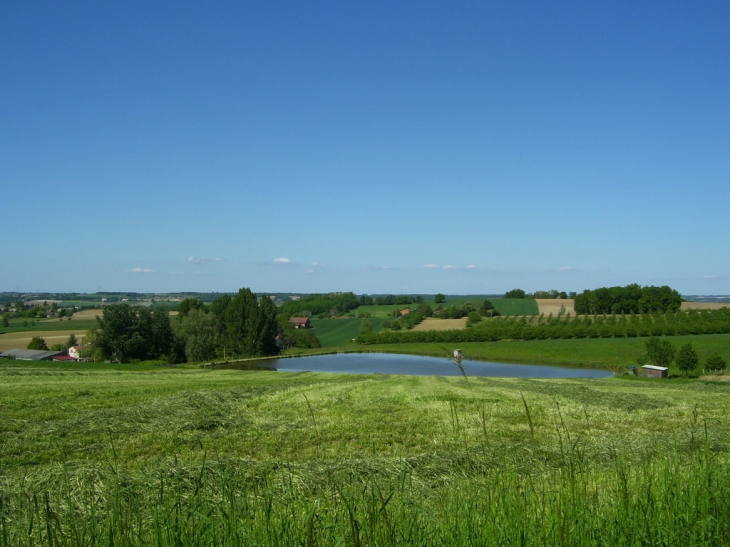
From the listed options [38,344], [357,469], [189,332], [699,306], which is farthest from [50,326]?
[357,469]

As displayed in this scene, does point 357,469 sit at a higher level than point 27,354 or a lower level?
higher

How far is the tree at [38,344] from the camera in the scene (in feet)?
253

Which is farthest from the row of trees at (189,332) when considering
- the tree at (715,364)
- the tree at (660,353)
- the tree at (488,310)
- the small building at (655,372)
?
the tree at (715,364)

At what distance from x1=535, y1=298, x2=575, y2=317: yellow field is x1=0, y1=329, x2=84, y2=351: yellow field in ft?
248

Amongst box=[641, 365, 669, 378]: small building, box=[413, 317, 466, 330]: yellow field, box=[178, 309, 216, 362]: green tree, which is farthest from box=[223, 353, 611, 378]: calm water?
box=[413, 317, 466, 330]: yellow field

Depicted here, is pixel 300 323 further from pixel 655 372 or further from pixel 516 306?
pixel 655 372

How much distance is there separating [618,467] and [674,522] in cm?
69

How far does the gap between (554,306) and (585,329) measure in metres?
25.1

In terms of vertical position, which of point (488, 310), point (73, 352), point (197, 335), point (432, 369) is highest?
point (488, 310)

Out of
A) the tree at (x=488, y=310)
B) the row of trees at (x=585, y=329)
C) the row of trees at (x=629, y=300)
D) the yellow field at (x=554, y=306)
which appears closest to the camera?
the row of trees at (x=585, y=329)

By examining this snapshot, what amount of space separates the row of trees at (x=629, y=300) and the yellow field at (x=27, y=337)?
81.0 metres

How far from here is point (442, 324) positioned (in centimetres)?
9550

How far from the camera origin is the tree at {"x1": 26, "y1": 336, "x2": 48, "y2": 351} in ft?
253

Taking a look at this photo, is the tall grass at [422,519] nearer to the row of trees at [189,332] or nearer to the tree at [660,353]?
the tree at [660,353]
